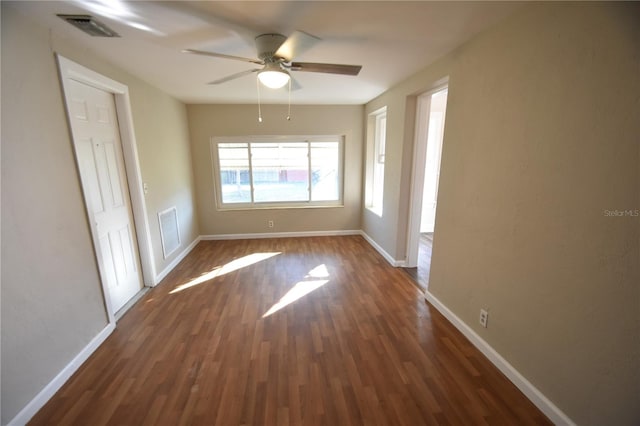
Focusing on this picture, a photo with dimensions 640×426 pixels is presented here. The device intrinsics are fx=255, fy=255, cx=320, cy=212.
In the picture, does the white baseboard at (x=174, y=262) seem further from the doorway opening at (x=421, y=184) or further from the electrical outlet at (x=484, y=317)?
the electrical outlet at (x=484, y=317)

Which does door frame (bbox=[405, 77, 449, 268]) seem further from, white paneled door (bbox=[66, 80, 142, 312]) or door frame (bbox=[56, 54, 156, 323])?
white paneled door (bbox=[66, 80, 142, 312])

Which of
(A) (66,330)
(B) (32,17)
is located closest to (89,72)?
(B) (32,17)

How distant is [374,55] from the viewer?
2219 mm

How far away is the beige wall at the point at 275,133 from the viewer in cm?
432

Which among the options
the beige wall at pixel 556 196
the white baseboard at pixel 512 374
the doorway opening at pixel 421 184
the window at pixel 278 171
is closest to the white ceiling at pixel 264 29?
the beige wall at pixel 556 196

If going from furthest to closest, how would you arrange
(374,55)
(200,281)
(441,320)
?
(200,281), (441,320), (374,55)

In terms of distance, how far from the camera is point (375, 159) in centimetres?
447

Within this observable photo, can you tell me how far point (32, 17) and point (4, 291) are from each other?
1633 millimetres

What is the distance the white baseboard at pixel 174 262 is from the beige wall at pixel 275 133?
0.39 meters

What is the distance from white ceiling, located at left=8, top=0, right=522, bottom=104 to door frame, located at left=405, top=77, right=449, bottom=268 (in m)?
0.44

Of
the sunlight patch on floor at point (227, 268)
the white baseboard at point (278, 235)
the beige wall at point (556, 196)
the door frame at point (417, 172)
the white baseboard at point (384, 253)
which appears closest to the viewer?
the beige wall at point (556, 196)

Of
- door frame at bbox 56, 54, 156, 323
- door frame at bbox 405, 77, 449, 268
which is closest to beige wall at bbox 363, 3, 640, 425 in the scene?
door frame at bbox 405, 77, 449, 268

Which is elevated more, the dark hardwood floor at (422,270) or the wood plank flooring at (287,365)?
the dark hardwood floor at (422,270)

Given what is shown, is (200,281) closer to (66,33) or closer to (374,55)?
(66,33)
